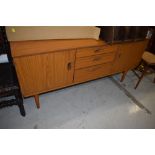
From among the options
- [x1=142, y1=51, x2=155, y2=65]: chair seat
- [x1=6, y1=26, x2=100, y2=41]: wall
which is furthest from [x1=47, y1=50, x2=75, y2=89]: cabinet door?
[x1=142, y1=51, x2=155, y2=65]: chair seat

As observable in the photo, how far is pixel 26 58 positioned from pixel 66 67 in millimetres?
443

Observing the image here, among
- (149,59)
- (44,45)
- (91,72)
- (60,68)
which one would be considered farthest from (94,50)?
(149,59)

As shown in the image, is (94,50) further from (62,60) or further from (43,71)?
(43,71)

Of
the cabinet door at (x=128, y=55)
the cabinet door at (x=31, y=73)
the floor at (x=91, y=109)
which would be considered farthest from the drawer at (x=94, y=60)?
the floor at (x=91, y=109)

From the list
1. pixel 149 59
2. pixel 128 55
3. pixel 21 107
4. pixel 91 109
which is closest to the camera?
pixel 21 107

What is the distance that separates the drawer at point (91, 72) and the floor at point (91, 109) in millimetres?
300

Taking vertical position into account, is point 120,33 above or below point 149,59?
above

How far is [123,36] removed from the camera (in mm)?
1617

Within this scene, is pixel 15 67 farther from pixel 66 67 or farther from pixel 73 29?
pixel 73 29

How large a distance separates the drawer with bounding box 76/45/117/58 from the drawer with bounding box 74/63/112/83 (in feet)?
0.67

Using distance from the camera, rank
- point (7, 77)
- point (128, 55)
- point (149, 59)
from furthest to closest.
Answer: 1. point (149, 59)
2. point (128, 55)
3. point (7, 77)

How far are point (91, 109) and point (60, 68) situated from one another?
0.70 meters

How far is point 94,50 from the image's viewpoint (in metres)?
1.52

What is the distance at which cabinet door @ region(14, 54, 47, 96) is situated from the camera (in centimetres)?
118
